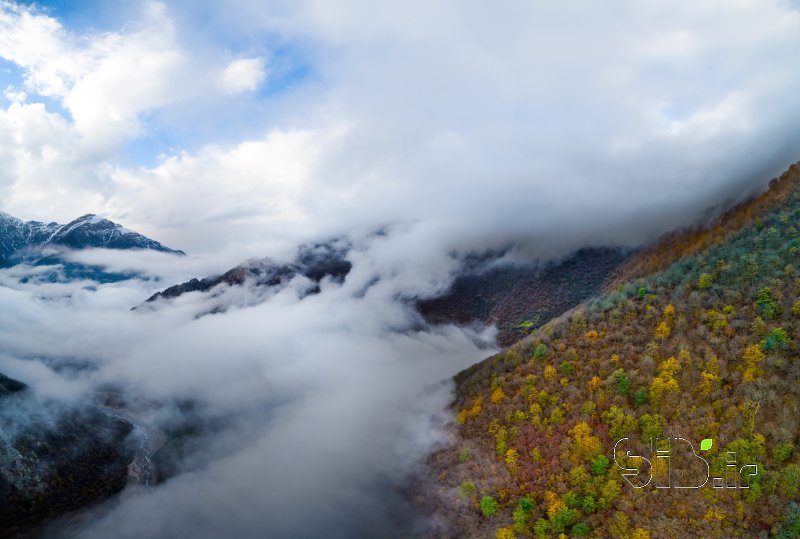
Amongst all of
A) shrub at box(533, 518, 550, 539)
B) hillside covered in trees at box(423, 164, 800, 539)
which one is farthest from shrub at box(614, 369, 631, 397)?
shrub at box(533, 518, 550, 539)

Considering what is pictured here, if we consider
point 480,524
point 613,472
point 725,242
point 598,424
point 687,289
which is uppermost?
point 725,242

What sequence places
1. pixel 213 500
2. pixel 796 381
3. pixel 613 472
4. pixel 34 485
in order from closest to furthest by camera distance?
pixel 796 381
pixel 613 472
pixel 34 485
pixel 213 500

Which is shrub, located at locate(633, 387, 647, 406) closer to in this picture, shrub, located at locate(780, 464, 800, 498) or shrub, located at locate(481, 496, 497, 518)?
shrub, located at locate(780, 464, 800, 498)

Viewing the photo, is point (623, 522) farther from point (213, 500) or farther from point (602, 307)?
point (213, 500)

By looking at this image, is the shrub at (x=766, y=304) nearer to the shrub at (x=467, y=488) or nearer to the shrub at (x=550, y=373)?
the shrub at (x=550, y=373)

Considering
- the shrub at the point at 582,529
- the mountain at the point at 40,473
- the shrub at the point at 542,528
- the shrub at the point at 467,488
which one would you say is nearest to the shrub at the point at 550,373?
the shrub at the point at 467,488

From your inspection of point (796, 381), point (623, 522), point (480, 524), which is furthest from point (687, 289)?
point (480, 524)

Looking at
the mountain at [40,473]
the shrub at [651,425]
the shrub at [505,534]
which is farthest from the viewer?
the mountain at [40,473]

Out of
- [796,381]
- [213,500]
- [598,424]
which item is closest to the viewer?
[796,381]

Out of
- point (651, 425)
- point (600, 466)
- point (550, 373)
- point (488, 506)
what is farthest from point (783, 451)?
point (488, 506)
